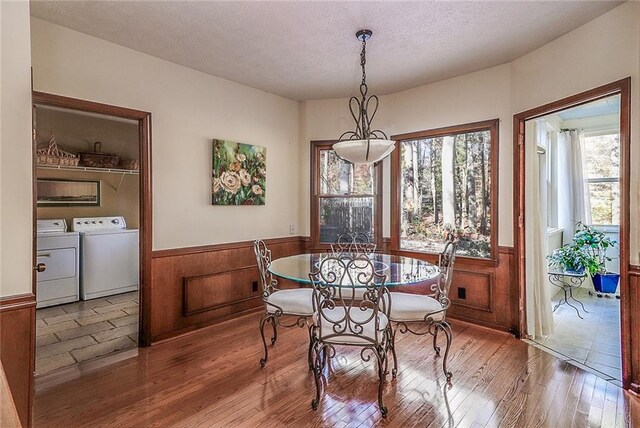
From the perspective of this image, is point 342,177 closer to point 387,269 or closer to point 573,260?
point 387,269

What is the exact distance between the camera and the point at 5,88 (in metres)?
1.67

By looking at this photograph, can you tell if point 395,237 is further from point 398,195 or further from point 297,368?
point 297,368

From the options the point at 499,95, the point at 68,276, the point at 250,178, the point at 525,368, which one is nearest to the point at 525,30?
the point at 499,95

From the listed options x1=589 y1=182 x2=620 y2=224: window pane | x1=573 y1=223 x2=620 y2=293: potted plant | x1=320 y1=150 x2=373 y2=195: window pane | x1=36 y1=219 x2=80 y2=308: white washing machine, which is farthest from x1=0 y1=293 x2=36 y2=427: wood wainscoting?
x1=589 y1=182 x2=620 y2=224: window pane

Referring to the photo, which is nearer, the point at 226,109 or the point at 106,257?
the point at 226,109

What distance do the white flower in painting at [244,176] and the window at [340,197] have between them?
900 millimetres

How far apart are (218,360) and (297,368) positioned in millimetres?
689

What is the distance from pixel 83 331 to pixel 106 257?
1.50m

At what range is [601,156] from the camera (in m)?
5.03

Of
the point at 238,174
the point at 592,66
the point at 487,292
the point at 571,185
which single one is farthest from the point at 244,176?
the point at 571,185

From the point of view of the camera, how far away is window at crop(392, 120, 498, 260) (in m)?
3.61

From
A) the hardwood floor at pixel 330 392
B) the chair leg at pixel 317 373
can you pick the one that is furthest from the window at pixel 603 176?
the chair leg at pixel 317 373

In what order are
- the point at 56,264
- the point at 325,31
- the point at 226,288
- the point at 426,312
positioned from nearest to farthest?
the point at 426,312 < the point at 325,31 < the point at 226,288 < the point at 56,264

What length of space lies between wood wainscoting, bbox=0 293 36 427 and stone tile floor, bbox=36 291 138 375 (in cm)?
117
